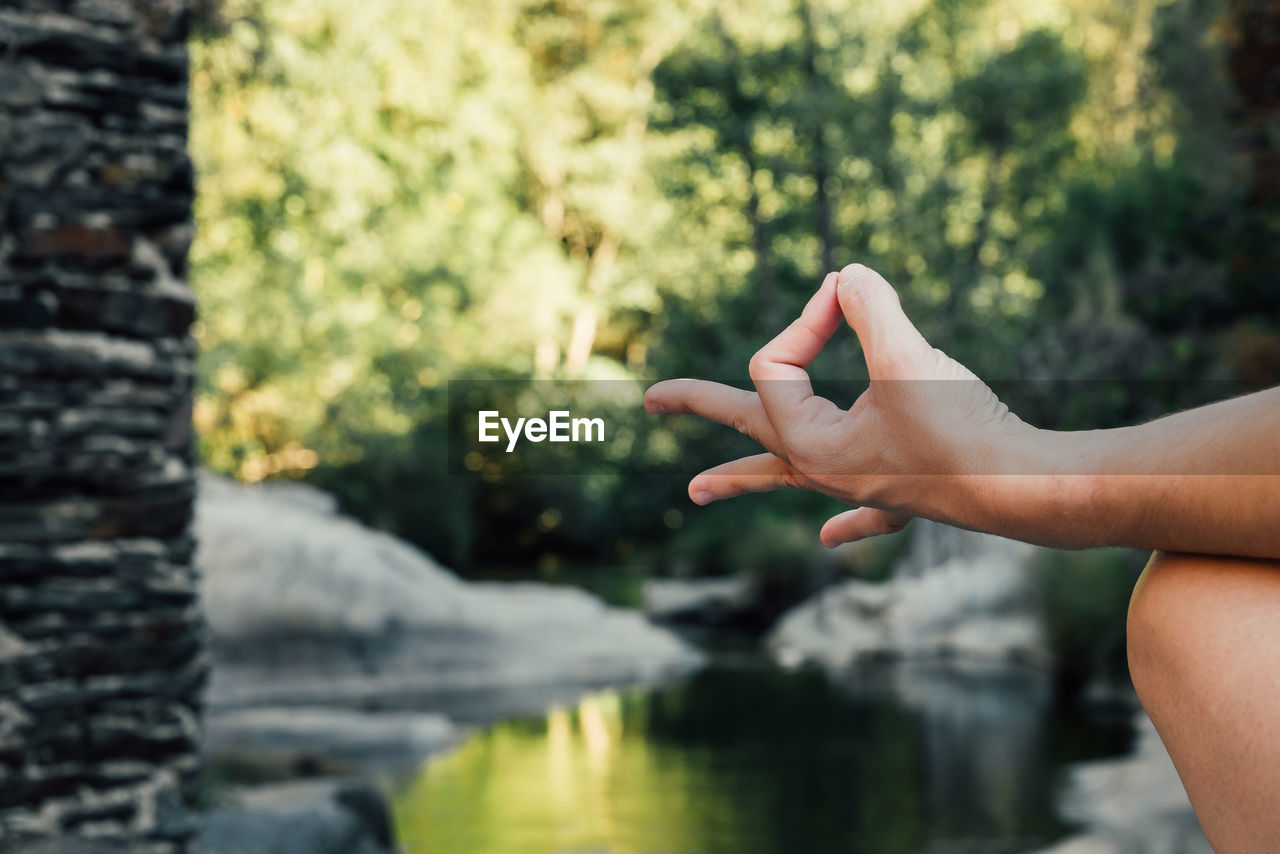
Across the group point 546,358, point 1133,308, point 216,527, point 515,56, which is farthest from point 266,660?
point 515,56

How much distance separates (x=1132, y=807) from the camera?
4.89 metres

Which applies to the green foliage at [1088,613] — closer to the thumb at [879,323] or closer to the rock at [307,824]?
the rock at [307,824]

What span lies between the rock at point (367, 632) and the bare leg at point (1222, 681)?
7134mm

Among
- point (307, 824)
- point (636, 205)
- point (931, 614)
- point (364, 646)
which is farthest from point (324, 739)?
point (636, 205)

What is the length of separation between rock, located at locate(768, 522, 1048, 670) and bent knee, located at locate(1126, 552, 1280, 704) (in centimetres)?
837

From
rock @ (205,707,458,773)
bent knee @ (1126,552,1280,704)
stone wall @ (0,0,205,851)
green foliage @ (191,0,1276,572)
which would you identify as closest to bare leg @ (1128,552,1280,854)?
bent knee @ (1126,552,1280,704)

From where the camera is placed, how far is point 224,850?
376 centimetres

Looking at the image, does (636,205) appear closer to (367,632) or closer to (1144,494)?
(367,632)

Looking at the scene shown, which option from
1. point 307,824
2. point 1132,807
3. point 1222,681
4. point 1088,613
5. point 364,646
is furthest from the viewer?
point 364,646

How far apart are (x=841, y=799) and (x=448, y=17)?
10.7 meters

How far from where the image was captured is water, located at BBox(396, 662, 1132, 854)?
4.91 m

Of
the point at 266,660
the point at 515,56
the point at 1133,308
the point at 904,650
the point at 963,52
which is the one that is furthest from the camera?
the point at 515,56

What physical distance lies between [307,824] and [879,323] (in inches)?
156

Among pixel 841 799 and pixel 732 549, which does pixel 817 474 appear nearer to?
pixel 841 799
